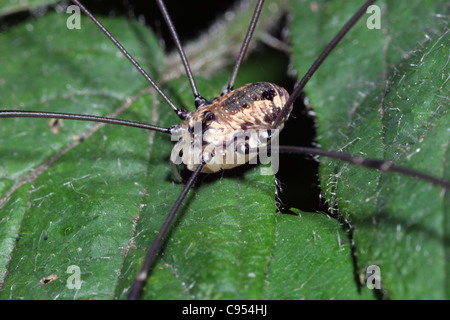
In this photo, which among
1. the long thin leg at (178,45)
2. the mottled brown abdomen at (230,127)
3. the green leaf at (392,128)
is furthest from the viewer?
the long thin leg at (178,45)

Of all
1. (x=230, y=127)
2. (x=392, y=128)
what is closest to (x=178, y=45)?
(x=230, y=127)

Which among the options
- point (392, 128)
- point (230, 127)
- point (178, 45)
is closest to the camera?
point (392, 128)

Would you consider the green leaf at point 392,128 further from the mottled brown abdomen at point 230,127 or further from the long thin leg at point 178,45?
the long thin leg at point 178,45

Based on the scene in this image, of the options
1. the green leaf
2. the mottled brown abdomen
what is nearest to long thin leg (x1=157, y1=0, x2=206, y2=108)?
the mottled brown abdomen

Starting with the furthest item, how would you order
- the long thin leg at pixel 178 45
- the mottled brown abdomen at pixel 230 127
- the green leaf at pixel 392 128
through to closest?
the long thin leg at pixel 178 45, the mottled brown abdomen at pixel 230 127, the green leaf at pixel 392 128

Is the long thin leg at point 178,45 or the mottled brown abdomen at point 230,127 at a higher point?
the long thin leg at point 178,45

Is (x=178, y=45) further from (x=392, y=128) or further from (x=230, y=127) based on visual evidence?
(x=392, y=128)

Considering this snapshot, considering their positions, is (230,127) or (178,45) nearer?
(230,127)

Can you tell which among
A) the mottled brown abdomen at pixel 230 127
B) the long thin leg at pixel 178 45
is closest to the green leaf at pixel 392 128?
the mottled brown abdomen at pixel 230 127
